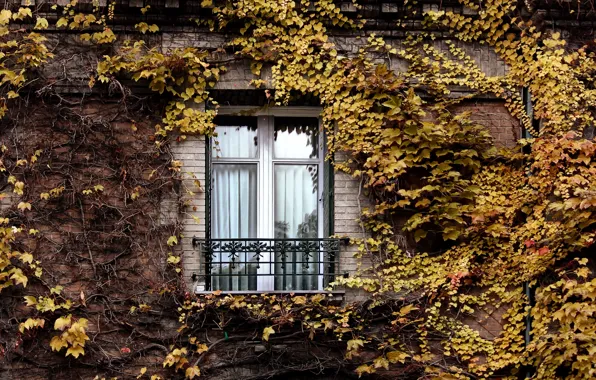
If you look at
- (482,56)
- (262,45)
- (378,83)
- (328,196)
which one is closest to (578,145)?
(482,56)

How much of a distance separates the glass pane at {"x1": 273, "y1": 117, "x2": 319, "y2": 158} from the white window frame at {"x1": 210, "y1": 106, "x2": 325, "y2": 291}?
0.22ft

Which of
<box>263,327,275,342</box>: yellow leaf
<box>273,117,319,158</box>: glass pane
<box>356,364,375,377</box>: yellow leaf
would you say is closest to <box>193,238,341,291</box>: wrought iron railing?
<box>263,327,275,342</box>: yellow leaf

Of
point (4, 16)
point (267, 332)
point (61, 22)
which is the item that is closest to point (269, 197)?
point (267, 332)

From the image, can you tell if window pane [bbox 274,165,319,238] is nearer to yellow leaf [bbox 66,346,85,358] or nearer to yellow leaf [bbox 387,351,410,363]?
yellow leaf [bbox 387,351,410,363]

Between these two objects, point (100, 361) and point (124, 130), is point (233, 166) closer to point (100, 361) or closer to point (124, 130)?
point (124, 130)

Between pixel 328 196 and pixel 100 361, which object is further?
pixel 328 196

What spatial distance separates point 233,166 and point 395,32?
2.59 m

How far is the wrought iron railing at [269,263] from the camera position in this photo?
8.66 metres

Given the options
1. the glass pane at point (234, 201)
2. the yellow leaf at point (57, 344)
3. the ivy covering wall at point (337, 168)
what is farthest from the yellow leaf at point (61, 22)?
the yellow leaf at point (57, 344)

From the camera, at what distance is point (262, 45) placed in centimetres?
881

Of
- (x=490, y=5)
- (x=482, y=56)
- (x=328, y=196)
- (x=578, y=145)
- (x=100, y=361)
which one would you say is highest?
(x=490, y=5)

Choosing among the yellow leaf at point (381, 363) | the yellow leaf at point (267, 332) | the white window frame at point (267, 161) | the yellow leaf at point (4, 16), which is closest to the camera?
the yellow leaf at point (267, 332)

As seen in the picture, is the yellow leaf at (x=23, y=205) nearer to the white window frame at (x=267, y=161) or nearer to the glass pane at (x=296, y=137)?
the white window frame at (x=267, y=161)

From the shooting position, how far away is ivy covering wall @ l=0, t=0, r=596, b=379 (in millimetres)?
8445
